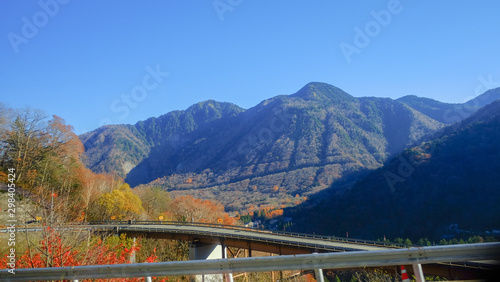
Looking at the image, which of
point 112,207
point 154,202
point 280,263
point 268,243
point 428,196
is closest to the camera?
point 280,263

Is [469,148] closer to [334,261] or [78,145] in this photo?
[78,145]

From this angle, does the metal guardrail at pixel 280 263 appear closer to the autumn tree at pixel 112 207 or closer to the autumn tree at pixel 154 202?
the autumn tree at pixel 112 207

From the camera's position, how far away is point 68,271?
5953 mm

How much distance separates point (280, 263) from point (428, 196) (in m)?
118

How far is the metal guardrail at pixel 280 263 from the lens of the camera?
5.32 meters

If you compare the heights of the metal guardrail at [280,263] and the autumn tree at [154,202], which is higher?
the autumn tree at [154,202]

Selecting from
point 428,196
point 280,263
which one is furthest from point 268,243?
point 428,196

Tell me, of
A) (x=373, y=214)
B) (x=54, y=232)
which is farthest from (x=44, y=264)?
(x=373, y=214)

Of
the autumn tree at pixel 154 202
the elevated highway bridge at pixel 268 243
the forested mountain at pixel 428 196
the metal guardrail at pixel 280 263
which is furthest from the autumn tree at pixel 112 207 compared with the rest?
the forested mountain at pixel 428 196

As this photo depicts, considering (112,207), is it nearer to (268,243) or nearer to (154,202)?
(154,202)

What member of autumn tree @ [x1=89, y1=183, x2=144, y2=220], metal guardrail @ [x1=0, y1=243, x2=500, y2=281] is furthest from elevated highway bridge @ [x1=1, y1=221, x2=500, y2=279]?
metal guardrail @ [x1=0, y1=243, x2=500, y2=281]

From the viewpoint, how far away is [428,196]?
10662 centimetres

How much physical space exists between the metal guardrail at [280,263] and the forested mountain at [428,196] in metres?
93.3

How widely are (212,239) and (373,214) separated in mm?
84159
